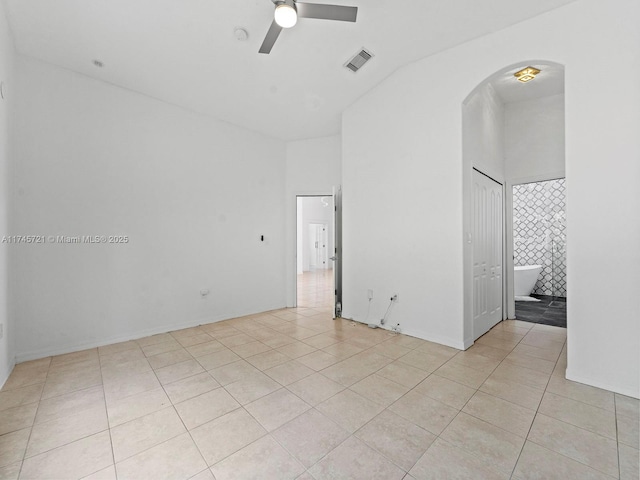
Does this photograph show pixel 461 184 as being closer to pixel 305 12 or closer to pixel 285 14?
pixel 305 12

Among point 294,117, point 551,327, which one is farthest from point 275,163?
point 551,327

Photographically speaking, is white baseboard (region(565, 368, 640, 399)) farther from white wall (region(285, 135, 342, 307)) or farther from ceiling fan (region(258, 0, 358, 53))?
white wall (region(285, 135, 342, 307))

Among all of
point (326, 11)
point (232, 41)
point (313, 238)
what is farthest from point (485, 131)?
point (313, 238)

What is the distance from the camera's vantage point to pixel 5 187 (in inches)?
104

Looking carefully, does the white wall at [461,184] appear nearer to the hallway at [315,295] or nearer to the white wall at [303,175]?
the white wall at [303,175]

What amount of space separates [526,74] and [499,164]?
3.97 ft

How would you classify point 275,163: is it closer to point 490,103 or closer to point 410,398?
point 490,103

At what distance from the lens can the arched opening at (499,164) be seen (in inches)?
136

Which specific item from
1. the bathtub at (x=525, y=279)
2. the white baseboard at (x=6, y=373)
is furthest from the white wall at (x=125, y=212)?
the bathtub at (x=525, y=279)

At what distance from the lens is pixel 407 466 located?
1567 mm

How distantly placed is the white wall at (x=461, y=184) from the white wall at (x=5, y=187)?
382 centimetres

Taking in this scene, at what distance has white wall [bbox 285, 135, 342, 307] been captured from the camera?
5.48 metres

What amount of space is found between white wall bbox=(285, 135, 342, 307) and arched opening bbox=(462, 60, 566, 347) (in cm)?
251

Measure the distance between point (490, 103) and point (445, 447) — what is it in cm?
437
